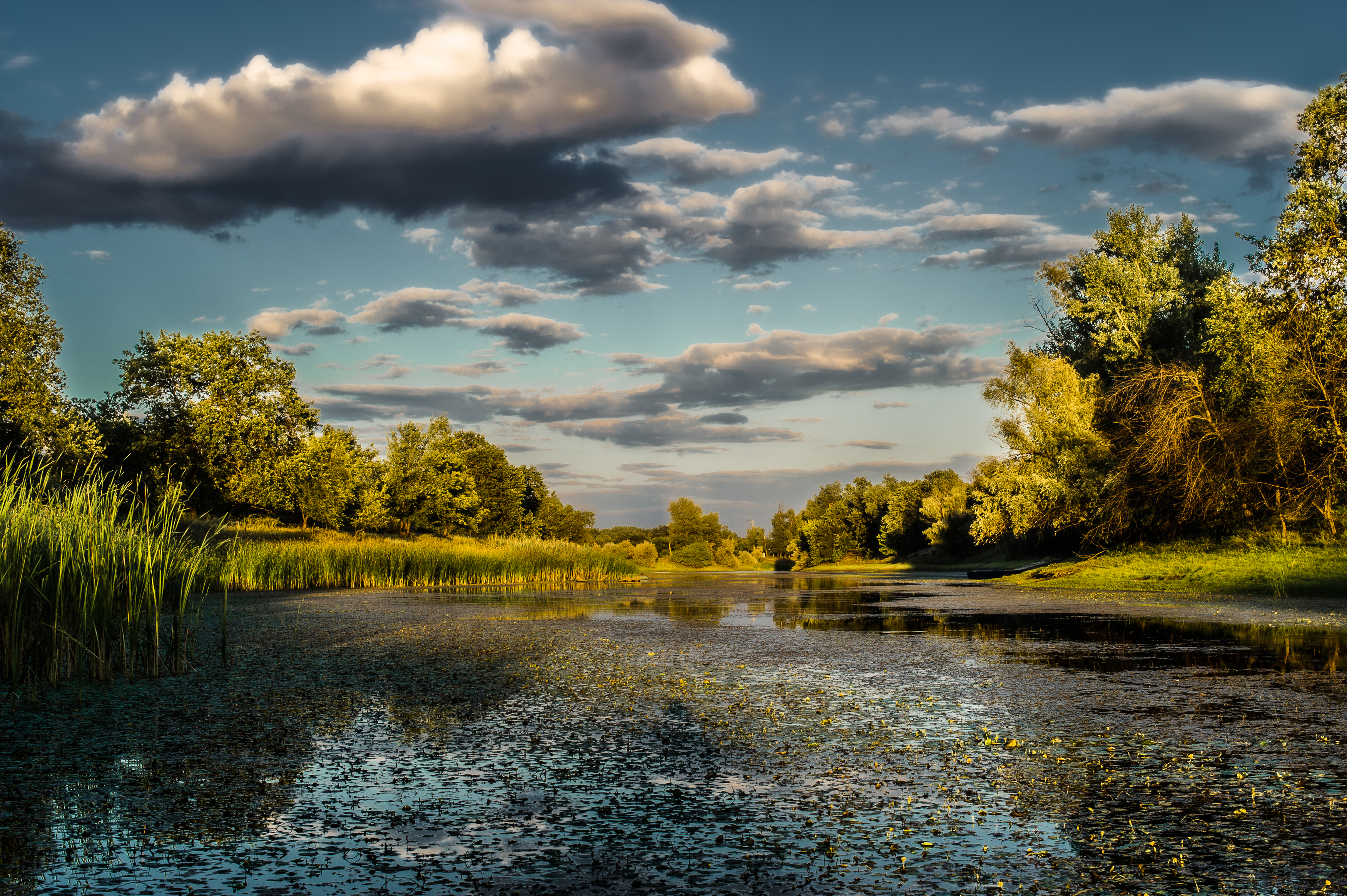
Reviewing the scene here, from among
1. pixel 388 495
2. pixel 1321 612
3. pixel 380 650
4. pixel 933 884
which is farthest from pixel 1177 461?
pixel 388 495

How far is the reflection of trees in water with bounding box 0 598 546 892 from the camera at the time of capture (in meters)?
2.96

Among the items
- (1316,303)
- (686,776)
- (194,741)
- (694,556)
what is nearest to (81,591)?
(194,741)

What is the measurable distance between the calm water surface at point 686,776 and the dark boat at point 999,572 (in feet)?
77.4

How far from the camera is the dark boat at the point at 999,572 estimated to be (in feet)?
98.6

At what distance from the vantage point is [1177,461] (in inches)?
810

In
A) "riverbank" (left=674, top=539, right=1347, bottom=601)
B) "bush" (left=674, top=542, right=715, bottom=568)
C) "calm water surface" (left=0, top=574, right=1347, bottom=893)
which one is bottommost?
"bush" (left=674, top=542, right=715, bottom=568)

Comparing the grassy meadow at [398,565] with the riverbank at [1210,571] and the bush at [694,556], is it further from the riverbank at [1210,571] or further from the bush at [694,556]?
the bush at [694,556]

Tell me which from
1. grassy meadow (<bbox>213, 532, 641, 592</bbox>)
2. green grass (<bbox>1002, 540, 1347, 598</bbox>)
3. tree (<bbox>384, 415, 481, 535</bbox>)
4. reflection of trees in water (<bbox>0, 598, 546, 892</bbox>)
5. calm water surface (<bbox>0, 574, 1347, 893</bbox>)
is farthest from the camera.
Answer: tree (<bbox>384, 415, 481, 535</bbox>)

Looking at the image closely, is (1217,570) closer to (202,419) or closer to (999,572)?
(999,572)

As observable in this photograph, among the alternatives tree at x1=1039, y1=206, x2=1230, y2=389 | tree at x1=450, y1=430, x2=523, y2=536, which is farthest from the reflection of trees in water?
tree at x1=450, y1=430, x2=523, y2=536

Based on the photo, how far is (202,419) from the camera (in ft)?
121

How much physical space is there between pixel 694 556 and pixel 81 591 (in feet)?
295

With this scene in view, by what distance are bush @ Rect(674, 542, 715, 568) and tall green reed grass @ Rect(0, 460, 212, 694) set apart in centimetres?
8809

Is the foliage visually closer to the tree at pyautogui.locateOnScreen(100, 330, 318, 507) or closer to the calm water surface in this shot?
the tree at pyautogui.locateOnScreen(100, 330, 318, 507)
